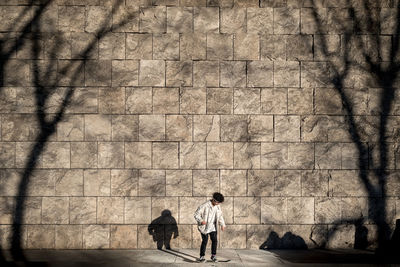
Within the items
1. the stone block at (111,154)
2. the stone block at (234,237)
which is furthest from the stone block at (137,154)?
the stone block at (234,237)

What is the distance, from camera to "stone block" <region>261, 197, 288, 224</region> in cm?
997

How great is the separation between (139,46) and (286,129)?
15.5 feet

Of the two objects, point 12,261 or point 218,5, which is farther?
point 218,5

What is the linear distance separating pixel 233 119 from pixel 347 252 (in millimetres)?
4683

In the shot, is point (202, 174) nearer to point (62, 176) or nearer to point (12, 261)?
point (62, 176)

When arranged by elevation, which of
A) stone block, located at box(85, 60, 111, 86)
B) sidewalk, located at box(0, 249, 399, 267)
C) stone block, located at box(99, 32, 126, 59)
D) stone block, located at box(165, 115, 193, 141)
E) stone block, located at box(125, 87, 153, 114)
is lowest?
sidewalk, located at box(0, 249, 399, 267)

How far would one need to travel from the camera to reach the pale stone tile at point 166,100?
10.0 meters

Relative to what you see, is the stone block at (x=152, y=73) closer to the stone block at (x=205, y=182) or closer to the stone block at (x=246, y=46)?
the stone block at (x=246, y=46)

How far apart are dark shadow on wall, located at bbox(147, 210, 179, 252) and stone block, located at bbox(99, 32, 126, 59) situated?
4594 millimetres

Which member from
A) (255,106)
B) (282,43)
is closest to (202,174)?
(255,106)

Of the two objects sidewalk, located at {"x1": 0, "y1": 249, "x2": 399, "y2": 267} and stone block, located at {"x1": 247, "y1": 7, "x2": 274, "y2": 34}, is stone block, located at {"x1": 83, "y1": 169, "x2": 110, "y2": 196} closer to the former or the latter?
sidewalk, located at {"x1": 0, "y1": 249, "x2": 399, "y2": 267}

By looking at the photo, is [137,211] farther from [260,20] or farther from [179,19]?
[260,20]

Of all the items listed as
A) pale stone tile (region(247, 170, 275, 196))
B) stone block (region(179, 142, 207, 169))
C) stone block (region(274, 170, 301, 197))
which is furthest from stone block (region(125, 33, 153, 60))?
stone block (region(274, 170, 301, 197))

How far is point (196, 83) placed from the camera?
10.1 metres
